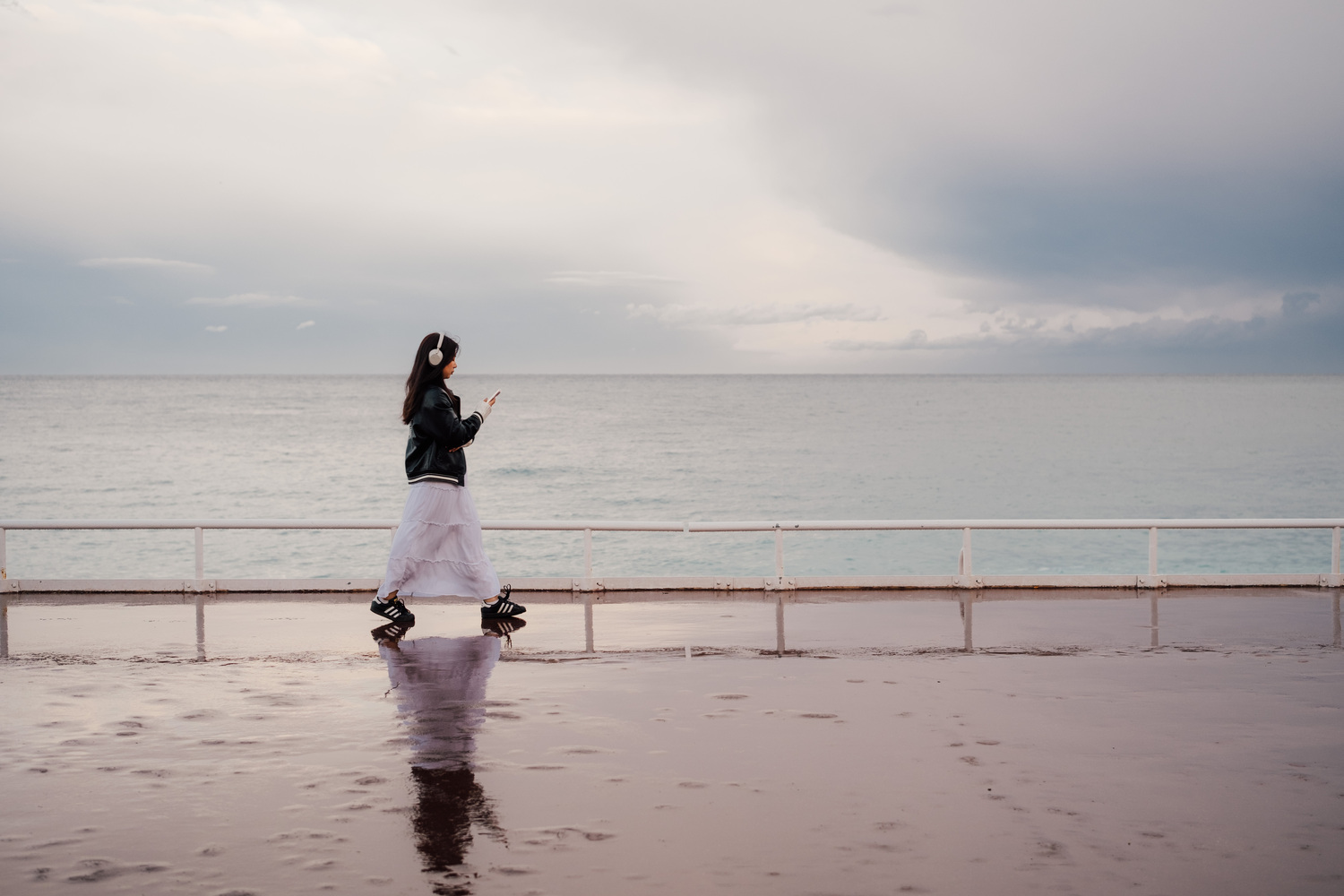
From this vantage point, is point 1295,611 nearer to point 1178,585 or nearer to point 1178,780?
point 1178,585

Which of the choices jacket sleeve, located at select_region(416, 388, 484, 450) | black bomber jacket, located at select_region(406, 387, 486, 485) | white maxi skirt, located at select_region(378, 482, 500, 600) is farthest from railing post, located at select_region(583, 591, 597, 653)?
jacket sleeve, located at select_region(416, 388, 484, 450)

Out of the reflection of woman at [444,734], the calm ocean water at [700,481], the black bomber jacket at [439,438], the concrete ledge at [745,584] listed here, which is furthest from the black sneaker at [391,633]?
the calm ocean water at [700,481]

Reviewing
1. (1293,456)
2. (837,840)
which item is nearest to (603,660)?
(837,840)

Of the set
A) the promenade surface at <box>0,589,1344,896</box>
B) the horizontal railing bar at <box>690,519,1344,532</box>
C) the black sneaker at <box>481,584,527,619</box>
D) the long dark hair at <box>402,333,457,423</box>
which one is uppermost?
the long dark hair at <box>402,333,457,423</box>

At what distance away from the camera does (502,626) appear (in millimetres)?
9672

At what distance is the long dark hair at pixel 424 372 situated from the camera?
9.25m

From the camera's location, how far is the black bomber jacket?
30.5 feet

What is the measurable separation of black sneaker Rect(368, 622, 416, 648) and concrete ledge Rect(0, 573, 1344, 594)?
1.92 metres

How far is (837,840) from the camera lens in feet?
15.5

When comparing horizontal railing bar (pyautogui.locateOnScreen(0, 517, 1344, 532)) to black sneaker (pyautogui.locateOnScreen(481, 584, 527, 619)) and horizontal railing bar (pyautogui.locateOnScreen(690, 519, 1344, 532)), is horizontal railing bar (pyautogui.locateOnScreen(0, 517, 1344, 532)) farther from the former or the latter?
black sneaker (pyautogui.locateOnScreen(481, 584, 527, 619))

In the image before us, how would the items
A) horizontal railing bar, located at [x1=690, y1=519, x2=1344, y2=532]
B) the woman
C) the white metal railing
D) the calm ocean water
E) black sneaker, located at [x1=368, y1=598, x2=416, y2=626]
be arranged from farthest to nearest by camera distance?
the calm ocean water → the white metal railing → horizontal railing bar, located at [x1=690, y1=519, x2=1344, y2=532] → black sneaker, located at [x1=368, y1=598, x2=416, y2=626] → the woman

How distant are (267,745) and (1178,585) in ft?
29.5

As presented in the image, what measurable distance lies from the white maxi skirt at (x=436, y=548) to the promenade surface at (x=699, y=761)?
431 millimetres

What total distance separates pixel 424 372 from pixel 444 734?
3.70 metres
